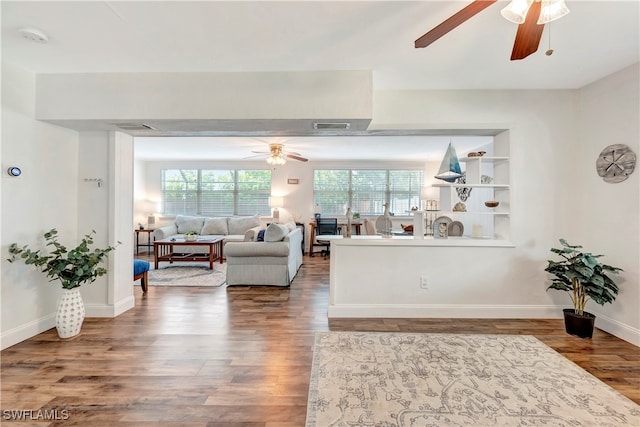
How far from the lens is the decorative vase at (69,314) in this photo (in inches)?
104

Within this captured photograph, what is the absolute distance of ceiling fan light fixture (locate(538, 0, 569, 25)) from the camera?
136 centimetres

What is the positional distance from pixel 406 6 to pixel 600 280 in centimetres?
276

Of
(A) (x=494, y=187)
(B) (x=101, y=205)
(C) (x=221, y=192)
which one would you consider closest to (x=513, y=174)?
(A) (x=494, y=187)

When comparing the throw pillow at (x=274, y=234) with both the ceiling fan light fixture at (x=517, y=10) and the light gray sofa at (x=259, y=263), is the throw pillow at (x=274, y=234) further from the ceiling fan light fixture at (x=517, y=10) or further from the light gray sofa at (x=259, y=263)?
the ceiling fan light fixture at (x=517, y=10)

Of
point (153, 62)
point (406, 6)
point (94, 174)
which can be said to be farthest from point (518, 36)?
point (94, 174)

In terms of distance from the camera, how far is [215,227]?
713cm

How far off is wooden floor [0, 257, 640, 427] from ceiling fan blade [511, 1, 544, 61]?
223 cm

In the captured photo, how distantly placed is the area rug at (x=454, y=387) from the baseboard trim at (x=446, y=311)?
1.86ft

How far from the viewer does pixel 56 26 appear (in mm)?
2033

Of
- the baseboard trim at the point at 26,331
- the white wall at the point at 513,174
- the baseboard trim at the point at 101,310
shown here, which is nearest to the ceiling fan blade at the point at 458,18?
the white wall at the point at 513,174

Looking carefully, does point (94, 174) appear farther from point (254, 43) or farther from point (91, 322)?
point (254, 43)

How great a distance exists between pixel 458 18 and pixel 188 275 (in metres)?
4.98

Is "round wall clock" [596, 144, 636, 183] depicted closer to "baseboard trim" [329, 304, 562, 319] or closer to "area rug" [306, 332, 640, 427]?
"baseboard trim" [329, 304, 562, 319]

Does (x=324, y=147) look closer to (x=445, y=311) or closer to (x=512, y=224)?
(x=512, y=224)
